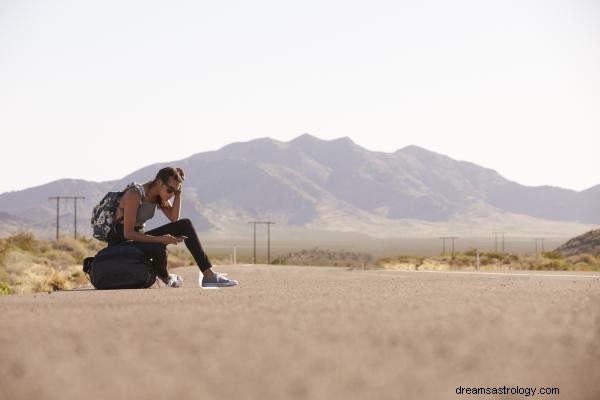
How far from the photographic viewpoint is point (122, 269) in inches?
302

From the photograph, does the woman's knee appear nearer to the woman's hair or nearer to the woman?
the woman

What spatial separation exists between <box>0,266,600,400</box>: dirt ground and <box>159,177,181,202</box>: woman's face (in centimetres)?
277

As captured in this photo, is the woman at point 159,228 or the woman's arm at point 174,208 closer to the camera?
the woman at point 159,228

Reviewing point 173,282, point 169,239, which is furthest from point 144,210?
point 173,282

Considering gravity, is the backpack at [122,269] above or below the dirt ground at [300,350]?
above

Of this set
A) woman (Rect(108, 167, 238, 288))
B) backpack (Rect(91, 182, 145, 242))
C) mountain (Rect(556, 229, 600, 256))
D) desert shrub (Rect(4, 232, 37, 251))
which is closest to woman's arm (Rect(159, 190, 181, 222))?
woman (Rect(108, 167, 238, 288))

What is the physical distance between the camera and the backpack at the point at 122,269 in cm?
→ 765

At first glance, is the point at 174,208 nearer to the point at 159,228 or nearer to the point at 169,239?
the point at 159,228

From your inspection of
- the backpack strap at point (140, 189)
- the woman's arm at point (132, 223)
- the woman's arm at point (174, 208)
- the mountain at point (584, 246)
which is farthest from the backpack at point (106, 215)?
the mountain at point (584, 246)

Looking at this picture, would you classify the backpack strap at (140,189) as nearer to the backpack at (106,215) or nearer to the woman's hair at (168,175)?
the backpack at (106,215)

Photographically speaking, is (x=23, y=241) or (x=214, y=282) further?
(x=23, y=241)

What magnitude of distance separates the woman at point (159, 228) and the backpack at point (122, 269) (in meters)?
0.13

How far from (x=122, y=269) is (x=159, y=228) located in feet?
1.95

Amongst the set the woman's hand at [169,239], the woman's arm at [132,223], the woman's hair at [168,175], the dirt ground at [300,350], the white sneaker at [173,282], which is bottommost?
the dirt ground at [300,350]
